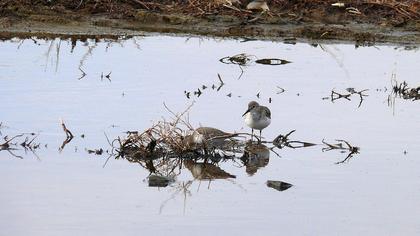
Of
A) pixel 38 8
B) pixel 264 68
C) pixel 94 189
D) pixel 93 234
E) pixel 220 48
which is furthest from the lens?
pixel 38 8

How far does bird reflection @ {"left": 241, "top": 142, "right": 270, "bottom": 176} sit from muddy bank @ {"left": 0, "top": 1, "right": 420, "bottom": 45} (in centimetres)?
699

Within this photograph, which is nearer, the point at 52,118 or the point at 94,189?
the point at 94,189

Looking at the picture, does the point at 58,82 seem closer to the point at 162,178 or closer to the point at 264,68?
the point at 264,68

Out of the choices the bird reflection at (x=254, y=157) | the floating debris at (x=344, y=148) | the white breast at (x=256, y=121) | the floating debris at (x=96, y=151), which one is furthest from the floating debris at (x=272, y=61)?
the floating debris at (x=96, y=151)

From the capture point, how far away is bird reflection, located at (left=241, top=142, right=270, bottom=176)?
35.9ft

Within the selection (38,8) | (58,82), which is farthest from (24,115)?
(38,8)

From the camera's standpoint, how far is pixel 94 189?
382 inches

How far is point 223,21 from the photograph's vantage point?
19.1m

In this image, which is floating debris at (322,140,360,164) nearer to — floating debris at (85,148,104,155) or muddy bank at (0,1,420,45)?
floating debris at (85,148,104,155)

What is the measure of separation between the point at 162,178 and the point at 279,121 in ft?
9.86

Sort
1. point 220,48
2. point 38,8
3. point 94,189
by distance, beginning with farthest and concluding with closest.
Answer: point 38,8 < point 220,48 < point 94,189

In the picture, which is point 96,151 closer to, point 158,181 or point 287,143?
point 158,181

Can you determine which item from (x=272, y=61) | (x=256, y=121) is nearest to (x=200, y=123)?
(x=256, y=121)

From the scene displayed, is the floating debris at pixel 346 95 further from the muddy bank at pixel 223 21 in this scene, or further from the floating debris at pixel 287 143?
the muddy bank at pixel 223 21
